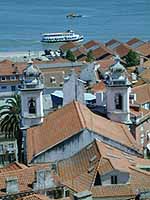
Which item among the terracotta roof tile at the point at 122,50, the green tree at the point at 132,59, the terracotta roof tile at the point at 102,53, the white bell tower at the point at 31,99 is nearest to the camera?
the white bell tower at the point at 31,99

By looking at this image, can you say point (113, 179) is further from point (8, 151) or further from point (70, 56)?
point (70, 56)

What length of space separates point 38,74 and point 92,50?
126ft

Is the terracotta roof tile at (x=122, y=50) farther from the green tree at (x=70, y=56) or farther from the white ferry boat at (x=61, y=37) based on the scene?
the white ferry boat at (x=61, y=37)

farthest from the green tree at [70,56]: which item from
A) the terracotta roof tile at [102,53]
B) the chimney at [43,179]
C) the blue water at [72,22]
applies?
the chimney at [43,179]

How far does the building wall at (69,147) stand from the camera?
23.7 m

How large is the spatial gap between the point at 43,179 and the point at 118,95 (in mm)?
8073

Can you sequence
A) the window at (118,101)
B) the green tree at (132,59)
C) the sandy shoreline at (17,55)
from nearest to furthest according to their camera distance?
1. the window at (118,101)
2. the green tree at (132,59)
3. the sandy shoreline at (17,55)

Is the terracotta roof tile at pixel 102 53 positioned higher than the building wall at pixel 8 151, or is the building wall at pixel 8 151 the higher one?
the terracotta roof tile at pixel 102 53

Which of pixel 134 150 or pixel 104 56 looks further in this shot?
pixel 104 56

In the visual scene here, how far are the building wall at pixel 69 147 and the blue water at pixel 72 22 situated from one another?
59.6 metres

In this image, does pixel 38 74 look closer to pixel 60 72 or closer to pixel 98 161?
pixel 98 161

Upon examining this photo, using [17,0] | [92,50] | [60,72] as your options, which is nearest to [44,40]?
[92,50]

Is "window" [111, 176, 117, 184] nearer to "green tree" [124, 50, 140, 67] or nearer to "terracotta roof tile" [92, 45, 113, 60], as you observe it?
"green tree" [124, 50, 140, 67]

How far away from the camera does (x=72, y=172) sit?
73.7 feet
